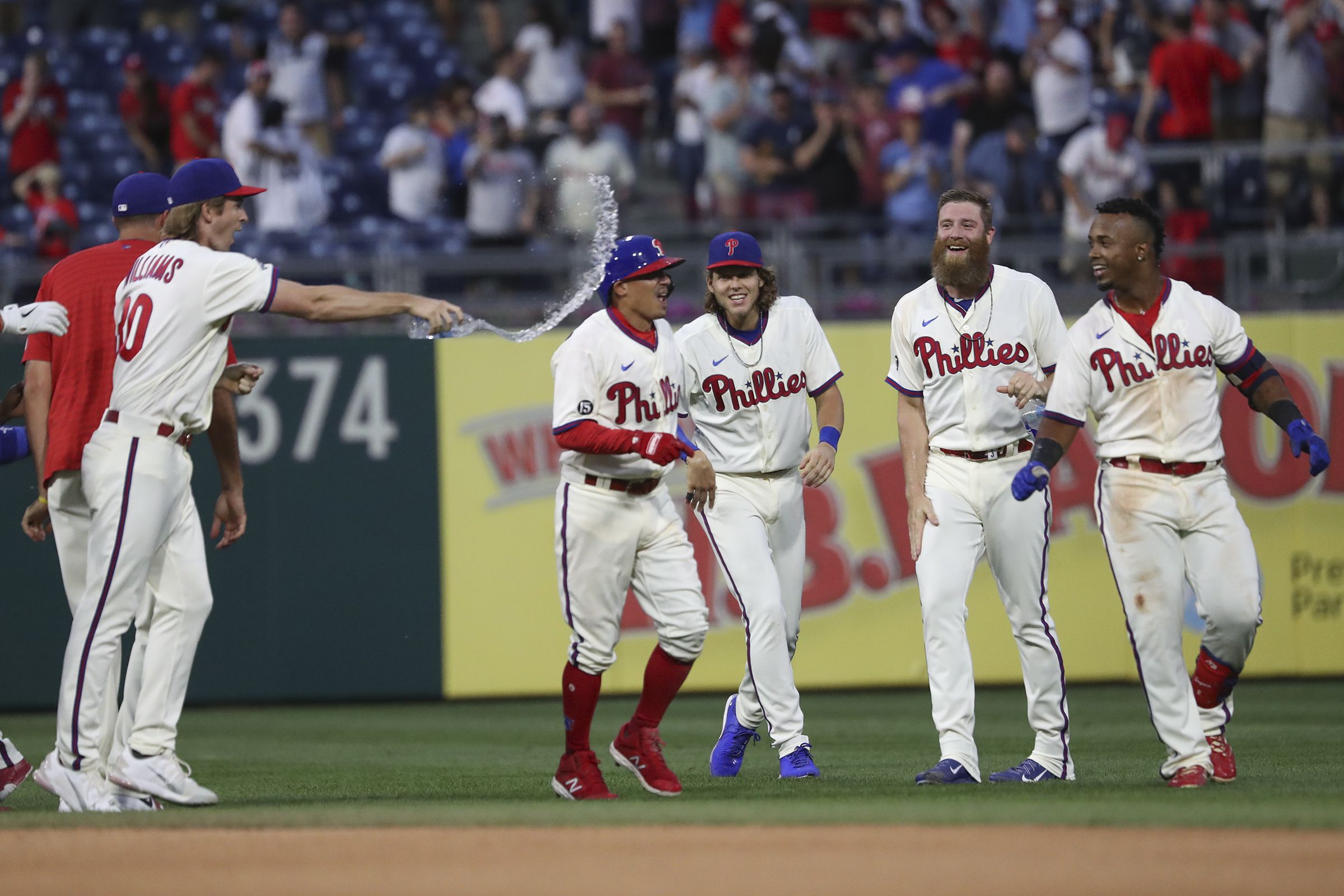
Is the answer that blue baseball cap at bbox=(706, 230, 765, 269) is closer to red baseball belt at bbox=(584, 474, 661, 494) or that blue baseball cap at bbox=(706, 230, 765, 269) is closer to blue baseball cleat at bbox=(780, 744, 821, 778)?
red baseball belt at bbox=(584, 474, 661, 494)

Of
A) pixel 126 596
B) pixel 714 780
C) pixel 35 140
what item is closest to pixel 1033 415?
pixel 714 780

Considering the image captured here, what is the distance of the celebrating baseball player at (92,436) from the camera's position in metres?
6.40

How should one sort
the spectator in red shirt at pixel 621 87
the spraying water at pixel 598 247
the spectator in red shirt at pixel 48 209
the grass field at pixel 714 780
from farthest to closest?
the spectator in red shirt at pixel 621 87, the spectator in red shirt at pixel 48 209, the spraying water at pixel 598 247, the grass field at pixel 714 780

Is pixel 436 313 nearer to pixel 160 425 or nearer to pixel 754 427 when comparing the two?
pixel 160 425

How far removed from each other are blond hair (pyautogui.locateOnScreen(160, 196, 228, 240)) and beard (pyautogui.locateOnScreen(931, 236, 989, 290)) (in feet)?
9.57

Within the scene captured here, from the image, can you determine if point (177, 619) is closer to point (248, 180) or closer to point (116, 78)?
point (248, 180)

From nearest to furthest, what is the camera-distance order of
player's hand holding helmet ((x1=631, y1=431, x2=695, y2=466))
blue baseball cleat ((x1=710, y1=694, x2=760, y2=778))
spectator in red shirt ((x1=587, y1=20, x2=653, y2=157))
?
player's hand holding helmet ((x1=631, y1=431, x2=695, y2=466)), blue baseball cleat ((x1=710, y1=694, x2=760, y2=778)), spectator in red shirt ((x1=587, y1=20, x2=653, y2=157))

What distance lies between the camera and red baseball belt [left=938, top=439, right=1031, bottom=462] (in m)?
7.15

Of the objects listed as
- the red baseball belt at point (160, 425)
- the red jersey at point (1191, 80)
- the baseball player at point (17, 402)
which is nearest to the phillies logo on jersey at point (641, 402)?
the red baseball belt at point (160, 425)

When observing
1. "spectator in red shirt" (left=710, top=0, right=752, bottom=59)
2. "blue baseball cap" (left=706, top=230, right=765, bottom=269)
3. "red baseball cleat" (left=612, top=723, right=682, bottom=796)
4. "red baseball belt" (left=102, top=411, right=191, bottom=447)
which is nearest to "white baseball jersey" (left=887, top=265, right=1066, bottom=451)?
"blue baseball cap" (left=706, top=230, right=765, bottom=269)

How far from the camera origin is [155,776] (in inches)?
249

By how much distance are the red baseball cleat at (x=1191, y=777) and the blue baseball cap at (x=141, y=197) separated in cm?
454

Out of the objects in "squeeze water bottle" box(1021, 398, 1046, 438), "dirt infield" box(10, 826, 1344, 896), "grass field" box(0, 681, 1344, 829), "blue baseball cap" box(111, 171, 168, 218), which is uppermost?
"blue baseball cap" box(111, 171, 168, 218)

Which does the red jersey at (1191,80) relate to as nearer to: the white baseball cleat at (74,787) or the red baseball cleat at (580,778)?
the red baseball cleat at (580,778)
